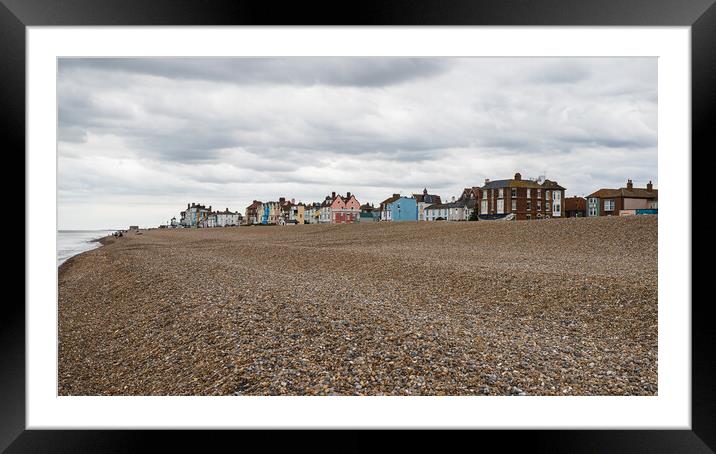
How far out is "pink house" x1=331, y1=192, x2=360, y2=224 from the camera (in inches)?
1794

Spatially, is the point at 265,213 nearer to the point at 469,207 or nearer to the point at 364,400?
the point at 469,207

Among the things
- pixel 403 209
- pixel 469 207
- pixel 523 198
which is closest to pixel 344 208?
pixel 403 209

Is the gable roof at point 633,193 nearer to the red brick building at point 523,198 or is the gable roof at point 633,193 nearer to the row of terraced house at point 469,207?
the row of terraced house at point 469,207

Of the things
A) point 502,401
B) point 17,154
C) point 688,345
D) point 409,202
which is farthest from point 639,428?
point 409,202

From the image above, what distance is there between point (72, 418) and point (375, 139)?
111 feet

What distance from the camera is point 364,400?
9.39 ft

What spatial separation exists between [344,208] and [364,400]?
43843 millimetres

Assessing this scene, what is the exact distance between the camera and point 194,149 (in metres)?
39.6

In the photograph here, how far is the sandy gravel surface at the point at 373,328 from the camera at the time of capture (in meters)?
3.95

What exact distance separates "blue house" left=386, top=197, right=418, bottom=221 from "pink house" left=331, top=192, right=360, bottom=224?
4731 mm

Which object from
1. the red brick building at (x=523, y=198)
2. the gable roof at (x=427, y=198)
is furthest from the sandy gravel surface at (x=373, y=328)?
the gable roof at (x=427, y=198)

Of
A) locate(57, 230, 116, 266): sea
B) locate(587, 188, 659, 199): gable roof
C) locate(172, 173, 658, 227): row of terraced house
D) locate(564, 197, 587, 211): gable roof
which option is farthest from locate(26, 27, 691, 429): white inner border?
locate(564, 197, 587, 211): gable roof
